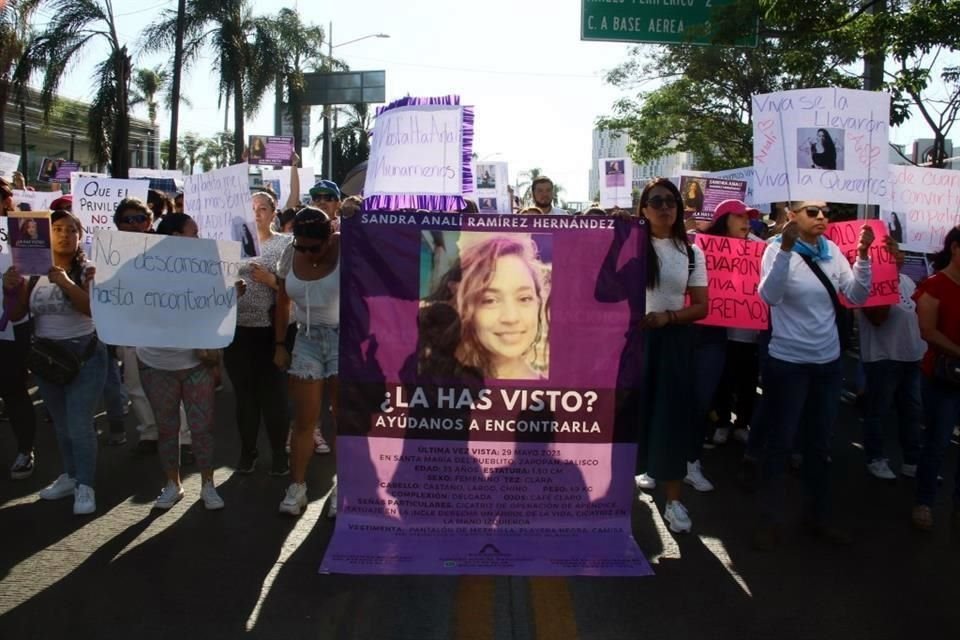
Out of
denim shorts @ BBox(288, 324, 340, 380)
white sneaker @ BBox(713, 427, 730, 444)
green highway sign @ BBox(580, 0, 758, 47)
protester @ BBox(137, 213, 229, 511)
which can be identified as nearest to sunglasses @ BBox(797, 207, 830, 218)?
white sneaker @ BBox(713, 427, 730, 444)

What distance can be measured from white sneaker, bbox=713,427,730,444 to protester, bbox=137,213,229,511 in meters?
3.94

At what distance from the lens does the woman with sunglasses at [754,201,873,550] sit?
207 inches

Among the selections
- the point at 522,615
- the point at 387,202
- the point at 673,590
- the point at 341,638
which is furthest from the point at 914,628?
the point at 387,202

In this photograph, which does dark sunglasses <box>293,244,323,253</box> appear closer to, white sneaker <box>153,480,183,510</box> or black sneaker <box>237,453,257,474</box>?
white sneaker <box>153,480,183,510</box>

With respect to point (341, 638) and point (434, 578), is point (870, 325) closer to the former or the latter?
point (434, 578)

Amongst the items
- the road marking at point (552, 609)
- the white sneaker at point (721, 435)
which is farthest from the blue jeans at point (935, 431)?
the road marking at point (552, 609)

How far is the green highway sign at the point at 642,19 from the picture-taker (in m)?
14.6

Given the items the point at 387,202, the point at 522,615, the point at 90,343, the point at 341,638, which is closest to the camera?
the point at 341,638

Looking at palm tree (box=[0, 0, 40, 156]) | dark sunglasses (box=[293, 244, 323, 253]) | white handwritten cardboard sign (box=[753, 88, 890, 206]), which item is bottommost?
dark sunglasses (box=[293, 244, 323, 253])

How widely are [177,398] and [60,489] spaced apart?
1021mm

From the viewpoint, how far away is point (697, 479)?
6.51 m

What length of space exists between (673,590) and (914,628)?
1050 mm

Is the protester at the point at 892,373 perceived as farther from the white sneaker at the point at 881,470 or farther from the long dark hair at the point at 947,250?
the long dark hair at the point at 947,250

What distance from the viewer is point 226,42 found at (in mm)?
25891
